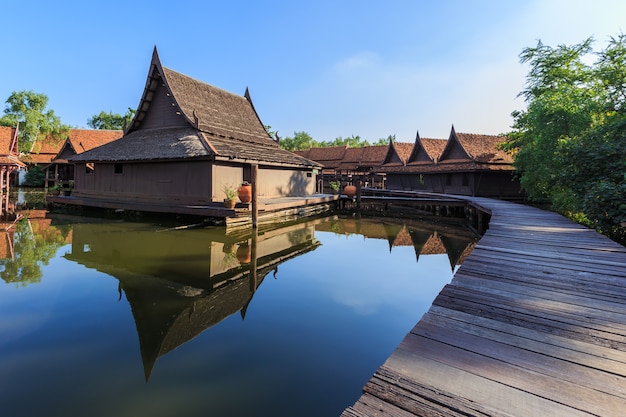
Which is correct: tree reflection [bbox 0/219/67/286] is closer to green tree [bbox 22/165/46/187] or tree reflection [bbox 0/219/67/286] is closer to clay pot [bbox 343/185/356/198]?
clay pot [bbox 343/185/356/198]

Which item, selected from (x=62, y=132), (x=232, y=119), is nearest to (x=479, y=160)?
(x=232, y=119)

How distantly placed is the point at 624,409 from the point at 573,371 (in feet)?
1.16

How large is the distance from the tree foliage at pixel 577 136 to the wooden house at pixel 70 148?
37.1m

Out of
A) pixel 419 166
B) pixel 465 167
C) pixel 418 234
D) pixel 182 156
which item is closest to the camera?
pixel 418 234

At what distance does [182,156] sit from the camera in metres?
13.2

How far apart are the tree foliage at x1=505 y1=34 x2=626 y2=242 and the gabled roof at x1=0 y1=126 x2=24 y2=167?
31.4m

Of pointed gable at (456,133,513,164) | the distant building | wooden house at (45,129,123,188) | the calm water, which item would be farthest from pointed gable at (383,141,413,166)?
wooden house at (45,129,123,188)

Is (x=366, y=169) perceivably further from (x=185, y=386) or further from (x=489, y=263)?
(x=185, y=386)

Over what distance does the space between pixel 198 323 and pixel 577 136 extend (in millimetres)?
15270

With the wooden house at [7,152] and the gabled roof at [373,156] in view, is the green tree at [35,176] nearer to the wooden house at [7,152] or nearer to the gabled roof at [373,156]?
the wooden house at [7,152]

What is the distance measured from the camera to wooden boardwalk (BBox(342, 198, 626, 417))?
180 cm

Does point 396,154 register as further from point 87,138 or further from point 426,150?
point 87,138

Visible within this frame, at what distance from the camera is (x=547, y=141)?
48.1 feet

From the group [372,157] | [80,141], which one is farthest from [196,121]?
[80,141]
